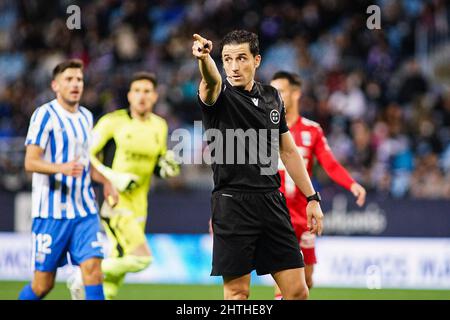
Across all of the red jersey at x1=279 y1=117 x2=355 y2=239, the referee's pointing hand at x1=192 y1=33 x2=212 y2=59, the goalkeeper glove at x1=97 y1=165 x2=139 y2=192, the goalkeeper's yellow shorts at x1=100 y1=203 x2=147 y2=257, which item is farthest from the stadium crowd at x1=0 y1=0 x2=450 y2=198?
the referee's pointing hand at x1=192 y1=33 x2=212 y2=59

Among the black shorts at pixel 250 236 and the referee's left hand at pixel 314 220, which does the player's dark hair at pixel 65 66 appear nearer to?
the black shorts at pixel 250 236

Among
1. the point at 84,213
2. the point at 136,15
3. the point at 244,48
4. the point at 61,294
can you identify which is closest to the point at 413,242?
the point at 61,294

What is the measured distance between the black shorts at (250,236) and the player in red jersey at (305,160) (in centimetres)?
206

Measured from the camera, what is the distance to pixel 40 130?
Answer: 7484mm

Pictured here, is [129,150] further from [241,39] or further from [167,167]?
[241,39]

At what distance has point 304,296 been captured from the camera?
5.98m

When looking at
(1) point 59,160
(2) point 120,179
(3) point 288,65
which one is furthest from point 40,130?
(3) point 288,65

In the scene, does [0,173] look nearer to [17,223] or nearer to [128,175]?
[17,223]

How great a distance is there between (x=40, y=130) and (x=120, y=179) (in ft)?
5.23

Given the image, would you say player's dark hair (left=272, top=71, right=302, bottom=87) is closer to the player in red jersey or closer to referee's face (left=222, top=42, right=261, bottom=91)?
the player in red jersey

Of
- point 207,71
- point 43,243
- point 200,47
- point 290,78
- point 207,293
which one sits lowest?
point 207,293

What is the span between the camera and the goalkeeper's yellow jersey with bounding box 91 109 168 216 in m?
9.23

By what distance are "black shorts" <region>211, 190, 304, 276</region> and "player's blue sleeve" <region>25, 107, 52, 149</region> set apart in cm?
212

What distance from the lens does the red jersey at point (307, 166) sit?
813 centimetres
